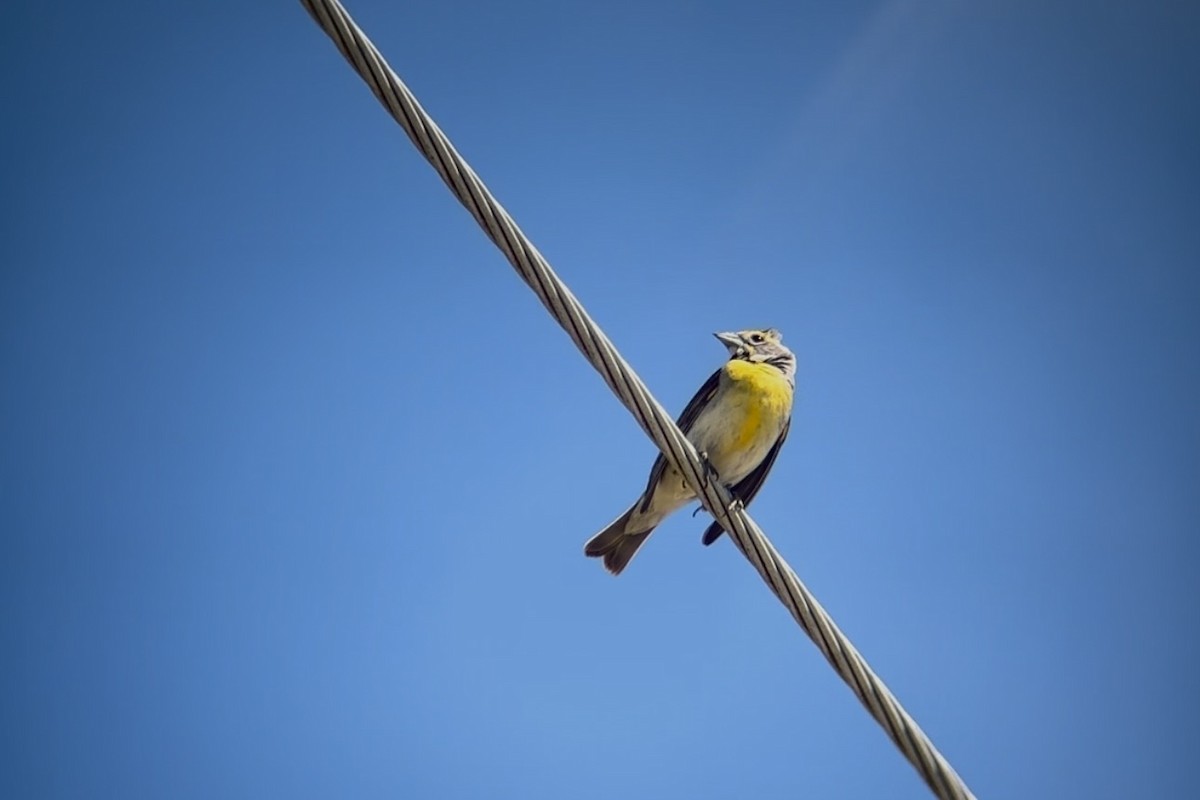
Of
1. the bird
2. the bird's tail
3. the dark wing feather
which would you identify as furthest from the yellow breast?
the bird's tail

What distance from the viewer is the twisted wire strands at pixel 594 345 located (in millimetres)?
2854

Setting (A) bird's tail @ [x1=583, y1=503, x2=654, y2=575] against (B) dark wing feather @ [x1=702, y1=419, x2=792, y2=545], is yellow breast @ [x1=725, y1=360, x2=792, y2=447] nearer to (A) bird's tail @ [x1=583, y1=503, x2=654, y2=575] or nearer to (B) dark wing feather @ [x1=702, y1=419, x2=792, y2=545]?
(B) dark wing feather @ [x1=702, y1=419, x2=792, y2=545]

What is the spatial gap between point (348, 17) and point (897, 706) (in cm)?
239

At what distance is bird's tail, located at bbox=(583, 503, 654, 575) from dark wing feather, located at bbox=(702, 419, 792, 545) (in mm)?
360

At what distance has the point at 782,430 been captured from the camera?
6168 millimetres

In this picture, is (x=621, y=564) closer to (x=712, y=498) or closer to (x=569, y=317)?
(x=712, y=498)

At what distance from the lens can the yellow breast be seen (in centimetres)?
593

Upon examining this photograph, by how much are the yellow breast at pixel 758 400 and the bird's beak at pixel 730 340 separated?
28 centimetres

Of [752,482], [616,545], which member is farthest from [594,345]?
[752,482]

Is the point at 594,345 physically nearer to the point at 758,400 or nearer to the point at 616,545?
the point at 758,400

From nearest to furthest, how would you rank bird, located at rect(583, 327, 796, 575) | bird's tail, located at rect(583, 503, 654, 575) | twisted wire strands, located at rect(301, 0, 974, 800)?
twisted wire strands, located at rect(301, 0, 974, 800), bird, located at rect(583, 327, 796, 575), bird's tail, located at rect(583, 503, 654, 575)

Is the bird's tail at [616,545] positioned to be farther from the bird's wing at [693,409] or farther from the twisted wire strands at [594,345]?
the twisted wire strands at [594,345]

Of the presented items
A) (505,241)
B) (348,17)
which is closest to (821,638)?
(505,241)

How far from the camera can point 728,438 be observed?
5934mm
